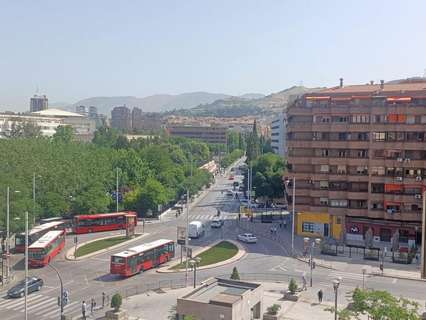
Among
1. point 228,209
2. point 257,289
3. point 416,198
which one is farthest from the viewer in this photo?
point 228,209

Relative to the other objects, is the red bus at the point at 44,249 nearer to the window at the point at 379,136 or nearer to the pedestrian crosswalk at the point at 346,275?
the pedestrian crosswalk at the point at 346,275

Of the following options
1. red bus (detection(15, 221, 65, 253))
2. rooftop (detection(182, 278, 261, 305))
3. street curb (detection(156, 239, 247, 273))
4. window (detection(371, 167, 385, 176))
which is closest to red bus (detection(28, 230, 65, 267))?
red bus (detection(15, 221, 65, 253))

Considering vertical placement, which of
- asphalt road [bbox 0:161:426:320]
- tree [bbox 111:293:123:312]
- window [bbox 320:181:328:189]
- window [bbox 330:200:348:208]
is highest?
window [bbox 320:181:328:189]

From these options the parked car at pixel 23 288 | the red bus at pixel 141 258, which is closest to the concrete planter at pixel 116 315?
the parked car at pixel 23 288

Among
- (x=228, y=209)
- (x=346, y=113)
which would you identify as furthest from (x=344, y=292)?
(x=228, y=209)

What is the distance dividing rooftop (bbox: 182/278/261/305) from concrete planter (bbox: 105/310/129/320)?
5.45m

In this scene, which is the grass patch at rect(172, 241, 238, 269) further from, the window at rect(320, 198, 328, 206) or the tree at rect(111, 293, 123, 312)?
the tree at rect(111, 293, 123, 312)

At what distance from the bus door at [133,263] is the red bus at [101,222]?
18.1m

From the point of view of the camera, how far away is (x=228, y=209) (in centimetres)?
9875

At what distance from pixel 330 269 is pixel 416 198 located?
55.0 feet

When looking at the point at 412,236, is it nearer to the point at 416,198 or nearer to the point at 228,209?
the point at 416,198

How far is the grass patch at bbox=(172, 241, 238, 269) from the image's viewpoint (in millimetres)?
57000

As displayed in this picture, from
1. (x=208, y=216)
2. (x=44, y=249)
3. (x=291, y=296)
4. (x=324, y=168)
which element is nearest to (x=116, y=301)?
(x=291, y=296)

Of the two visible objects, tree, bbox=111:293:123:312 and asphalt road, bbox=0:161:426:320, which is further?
asphalt road, bbox=0:161:426:320
